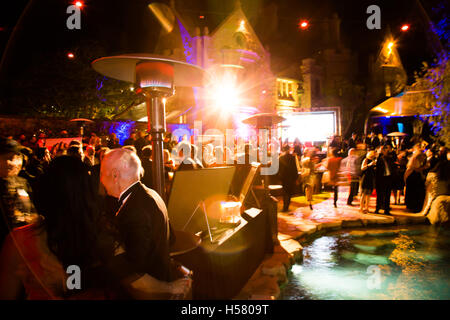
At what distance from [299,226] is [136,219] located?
A: 598cm

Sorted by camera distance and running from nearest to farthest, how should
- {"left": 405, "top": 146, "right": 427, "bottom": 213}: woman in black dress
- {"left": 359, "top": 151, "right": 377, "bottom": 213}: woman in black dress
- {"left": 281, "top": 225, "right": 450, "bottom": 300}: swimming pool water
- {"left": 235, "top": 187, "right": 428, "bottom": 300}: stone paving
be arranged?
{"left": 235, "top": 187, "right": 428, "bottom": 300}: stone paving, {"left": 281, "top": 225, "right": 450, "bottom": 300}: swimming pool water, {"left": 359, "top": 151, "right": 377, "bottom": 213}: woman in black dress, {"left": 405, "top": 146, "right": 427, "bottom": 213}: woman in black dress

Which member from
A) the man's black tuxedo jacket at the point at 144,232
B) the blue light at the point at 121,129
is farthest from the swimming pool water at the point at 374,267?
the blue light at the point at 121,129

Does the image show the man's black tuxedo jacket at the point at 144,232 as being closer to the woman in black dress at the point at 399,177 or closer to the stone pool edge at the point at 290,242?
the stone pool edge at the point at 290,242

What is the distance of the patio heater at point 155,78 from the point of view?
9.18ft

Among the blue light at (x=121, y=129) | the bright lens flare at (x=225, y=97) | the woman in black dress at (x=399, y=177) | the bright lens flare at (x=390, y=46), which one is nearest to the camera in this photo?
the woman in black dress at (x=399, y=177)

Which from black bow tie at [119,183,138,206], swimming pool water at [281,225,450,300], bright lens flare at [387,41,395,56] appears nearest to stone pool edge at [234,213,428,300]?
swimming pool water at [281,225,450,300]

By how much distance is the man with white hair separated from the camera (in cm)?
224

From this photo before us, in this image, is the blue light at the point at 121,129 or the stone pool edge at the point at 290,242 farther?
the blue light at the point at 121,129

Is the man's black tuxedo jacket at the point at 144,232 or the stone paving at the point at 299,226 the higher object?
the man's black tuxedo jacket at the point at 144,232

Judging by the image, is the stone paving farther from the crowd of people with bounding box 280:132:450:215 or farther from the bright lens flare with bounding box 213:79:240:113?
the bright lens flare with bounding box 213:79:240:113

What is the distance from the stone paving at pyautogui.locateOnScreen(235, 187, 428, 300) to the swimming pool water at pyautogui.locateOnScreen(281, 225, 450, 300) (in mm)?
283

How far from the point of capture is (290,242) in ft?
19.9

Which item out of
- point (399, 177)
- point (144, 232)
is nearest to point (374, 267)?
point (144, 232)

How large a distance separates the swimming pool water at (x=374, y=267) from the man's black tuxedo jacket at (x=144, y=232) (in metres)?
2.71
